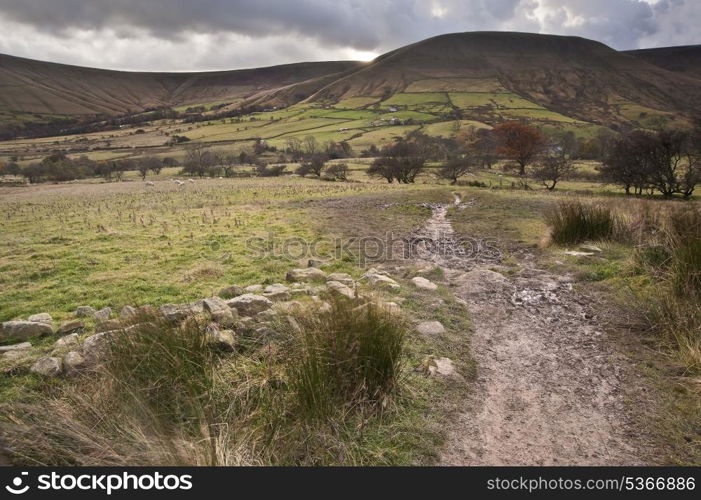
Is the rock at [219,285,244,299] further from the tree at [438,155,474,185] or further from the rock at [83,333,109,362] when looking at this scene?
the tree at [438,155,474,185]

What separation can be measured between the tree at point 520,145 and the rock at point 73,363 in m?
54.6

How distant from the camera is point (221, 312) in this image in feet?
17.9

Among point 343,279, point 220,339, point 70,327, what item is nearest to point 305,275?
point 343,279

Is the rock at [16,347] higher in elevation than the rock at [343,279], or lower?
lower

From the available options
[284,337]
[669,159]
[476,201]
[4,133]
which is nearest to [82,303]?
[284,337]

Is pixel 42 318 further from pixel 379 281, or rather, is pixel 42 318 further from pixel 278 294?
pixel 379 281

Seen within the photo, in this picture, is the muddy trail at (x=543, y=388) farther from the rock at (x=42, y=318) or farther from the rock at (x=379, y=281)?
the rock at (x=42, y=318)

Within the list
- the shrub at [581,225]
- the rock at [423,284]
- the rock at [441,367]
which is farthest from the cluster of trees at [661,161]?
the rock at [441,367]

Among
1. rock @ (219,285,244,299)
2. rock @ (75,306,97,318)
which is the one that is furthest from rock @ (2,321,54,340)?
rock @ (219,285,244,299)

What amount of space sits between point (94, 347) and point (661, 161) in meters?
33.3

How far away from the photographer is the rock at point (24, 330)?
19.2 feet

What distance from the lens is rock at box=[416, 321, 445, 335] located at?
5.79 m

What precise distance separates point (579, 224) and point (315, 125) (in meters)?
117

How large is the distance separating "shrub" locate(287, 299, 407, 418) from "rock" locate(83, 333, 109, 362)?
2303 mm
